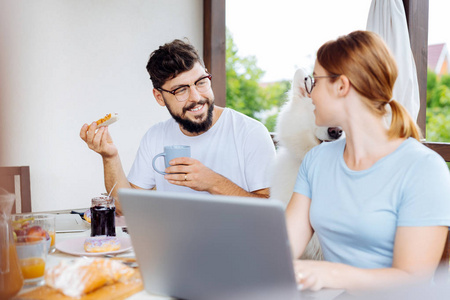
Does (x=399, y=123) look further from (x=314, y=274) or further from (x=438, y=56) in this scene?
(x=438, y=56)

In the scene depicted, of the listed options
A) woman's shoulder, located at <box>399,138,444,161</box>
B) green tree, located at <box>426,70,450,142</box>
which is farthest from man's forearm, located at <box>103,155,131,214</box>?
green tree, located at <box>426,70,450,142</box>

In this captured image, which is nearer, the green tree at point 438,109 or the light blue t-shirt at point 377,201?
the light blue t-shirt at point 377,201

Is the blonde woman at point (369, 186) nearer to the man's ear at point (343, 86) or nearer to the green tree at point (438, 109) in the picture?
the man's ear at point (343, 86)

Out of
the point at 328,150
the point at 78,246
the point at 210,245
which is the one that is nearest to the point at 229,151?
the point at 328,150

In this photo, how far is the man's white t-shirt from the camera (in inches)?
77.0

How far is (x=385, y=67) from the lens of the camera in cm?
110

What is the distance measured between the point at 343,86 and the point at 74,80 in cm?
231

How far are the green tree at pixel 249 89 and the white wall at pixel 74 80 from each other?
1049 centimetres

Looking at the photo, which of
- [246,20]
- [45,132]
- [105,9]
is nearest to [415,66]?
[105,9]

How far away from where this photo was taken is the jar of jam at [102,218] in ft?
4.35

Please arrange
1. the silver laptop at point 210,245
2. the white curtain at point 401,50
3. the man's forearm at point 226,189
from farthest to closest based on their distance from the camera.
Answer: the white curtain at point 401,50, the man's forearm at point 226,189, the silver laptop at point 210,245

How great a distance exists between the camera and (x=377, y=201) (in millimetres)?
1093

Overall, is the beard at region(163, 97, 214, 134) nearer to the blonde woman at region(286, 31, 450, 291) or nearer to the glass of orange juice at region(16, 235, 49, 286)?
the blonde woman at region(286, 31, 450, 291)

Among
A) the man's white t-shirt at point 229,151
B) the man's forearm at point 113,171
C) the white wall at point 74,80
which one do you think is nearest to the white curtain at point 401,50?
the man's white t-shirt at point 229,151
